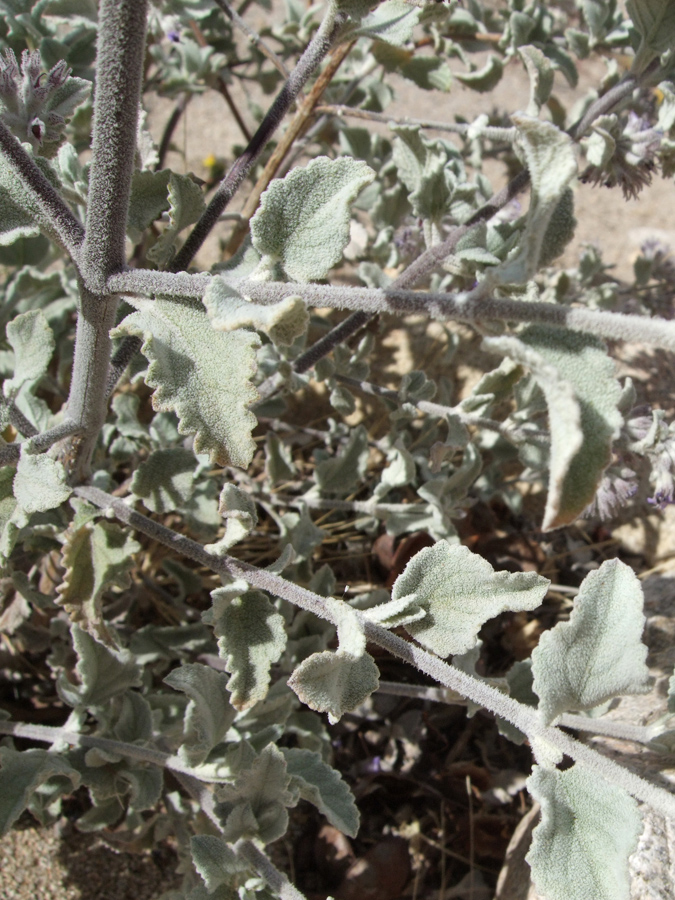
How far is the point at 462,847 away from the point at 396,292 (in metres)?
1.62

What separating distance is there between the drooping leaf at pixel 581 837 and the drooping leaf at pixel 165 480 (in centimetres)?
85

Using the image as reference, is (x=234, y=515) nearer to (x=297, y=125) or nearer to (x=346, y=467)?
(x=346, y=467)

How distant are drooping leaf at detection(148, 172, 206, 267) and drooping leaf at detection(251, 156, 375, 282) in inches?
9.9

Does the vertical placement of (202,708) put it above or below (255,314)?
below

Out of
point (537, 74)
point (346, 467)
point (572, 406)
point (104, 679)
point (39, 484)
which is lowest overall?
point (104, 679)

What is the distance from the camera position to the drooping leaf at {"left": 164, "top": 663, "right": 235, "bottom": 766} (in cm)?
143

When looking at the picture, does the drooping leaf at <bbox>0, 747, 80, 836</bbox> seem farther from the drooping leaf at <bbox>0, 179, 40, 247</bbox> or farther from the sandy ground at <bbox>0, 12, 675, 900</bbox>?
the drooping leaf at <bbox>0, 179, 40, 247</bbox>

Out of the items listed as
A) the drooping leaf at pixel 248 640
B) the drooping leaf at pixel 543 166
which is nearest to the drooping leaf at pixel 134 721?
the drooping leaf at pixel 248 640

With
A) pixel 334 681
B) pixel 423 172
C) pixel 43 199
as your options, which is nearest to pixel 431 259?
pixel 423 172

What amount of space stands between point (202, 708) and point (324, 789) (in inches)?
11.2

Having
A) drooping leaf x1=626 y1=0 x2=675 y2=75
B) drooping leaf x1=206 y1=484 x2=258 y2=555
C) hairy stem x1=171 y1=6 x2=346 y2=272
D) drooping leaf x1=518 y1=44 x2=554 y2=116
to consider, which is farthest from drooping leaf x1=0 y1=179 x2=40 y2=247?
drooping leaf x1=626 y1=0 x2=675 y2=75

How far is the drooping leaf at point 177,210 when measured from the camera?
1.32 metres

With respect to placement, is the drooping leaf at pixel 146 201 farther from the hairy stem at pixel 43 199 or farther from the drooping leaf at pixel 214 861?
the drooping leaf at pixel 214 861

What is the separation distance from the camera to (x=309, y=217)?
116cm
